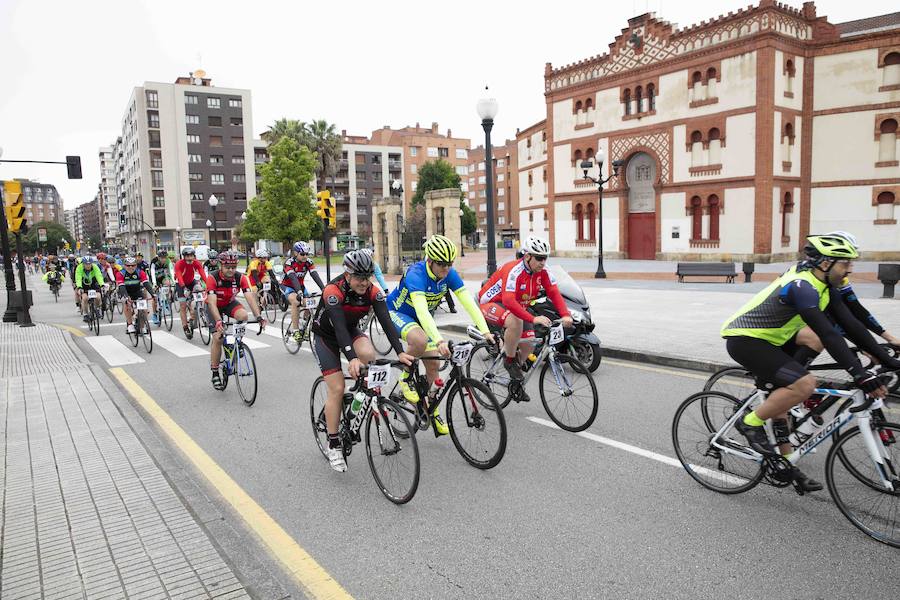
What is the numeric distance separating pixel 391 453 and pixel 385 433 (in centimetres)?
16

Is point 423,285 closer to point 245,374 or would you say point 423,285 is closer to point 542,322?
point 542,322

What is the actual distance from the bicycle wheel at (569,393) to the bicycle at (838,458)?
1.40 metres

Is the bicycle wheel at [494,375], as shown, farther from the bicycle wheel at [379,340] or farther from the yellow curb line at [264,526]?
the bicycle wheel at [379,340]

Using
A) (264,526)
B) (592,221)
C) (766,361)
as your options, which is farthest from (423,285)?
(592,221)

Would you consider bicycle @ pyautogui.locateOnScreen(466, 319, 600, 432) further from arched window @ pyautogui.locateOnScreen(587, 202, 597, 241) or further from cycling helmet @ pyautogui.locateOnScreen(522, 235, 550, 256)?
arched window @ pyautogui.locateOnScreen(587, 202, 597, 241)

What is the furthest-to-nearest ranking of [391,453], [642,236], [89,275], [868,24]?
[868,24], [642,236], [89,275], [391,453]

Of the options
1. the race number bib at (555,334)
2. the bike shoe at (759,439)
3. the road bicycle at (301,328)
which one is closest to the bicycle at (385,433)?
the race number bib at (555,334)

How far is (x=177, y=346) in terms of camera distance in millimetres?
12305

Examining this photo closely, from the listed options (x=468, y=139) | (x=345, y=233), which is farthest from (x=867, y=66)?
(x=468, y=139)

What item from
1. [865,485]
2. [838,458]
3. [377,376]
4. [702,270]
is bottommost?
[865,485]

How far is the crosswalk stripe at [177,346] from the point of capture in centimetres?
1146

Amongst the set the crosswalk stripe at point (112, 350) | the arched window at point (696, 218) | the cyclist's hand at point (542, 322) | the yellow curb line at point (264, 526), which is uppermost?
the arched window at point (696, 218)

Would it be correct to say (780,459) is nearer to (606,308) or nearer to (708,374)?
(708,374)

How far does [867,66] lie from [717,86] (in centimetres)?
704
